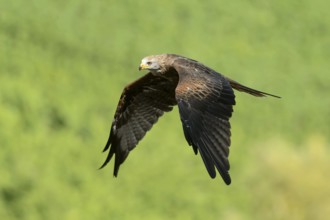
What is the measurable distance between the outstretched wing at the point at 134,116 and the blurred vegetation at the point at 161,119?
461 inches

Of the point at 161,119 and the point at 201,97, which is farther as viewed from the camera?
the point at 161,119

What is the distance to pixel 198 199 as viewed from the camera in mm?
30125

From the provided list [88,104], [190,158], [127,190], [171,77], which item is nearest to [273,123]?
[190,158]

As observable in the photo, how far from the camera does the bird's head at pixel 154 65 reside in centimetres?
1194

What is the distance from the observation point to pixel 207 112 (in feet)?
35.6

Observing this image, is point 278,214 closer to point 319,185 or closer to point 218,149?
point 319,185

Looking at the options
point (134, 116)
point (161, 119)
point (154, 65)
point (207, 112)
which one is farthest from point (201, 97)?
point (161, 119)

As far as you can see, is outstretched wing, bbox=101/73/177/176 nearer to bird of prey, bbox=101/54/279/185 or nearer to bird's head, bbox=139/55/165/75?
bird of prey, bbox=101/54/279/185

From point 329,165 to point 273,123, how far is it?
1209 centimetres

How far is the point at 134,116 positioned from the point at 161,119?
2232 centimetres

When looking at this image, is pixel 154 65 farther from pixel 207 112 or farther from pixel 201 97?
pixel 207 112

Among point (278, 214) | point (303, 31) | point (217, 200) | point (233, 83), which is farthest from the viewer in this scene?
point (303, 31)

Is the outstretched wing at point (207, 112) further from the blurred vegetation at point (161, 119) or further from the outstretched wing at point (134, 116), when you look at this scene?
the blurred vegetation at point (161, 119)

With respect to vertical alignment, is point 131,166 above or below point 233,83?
below
